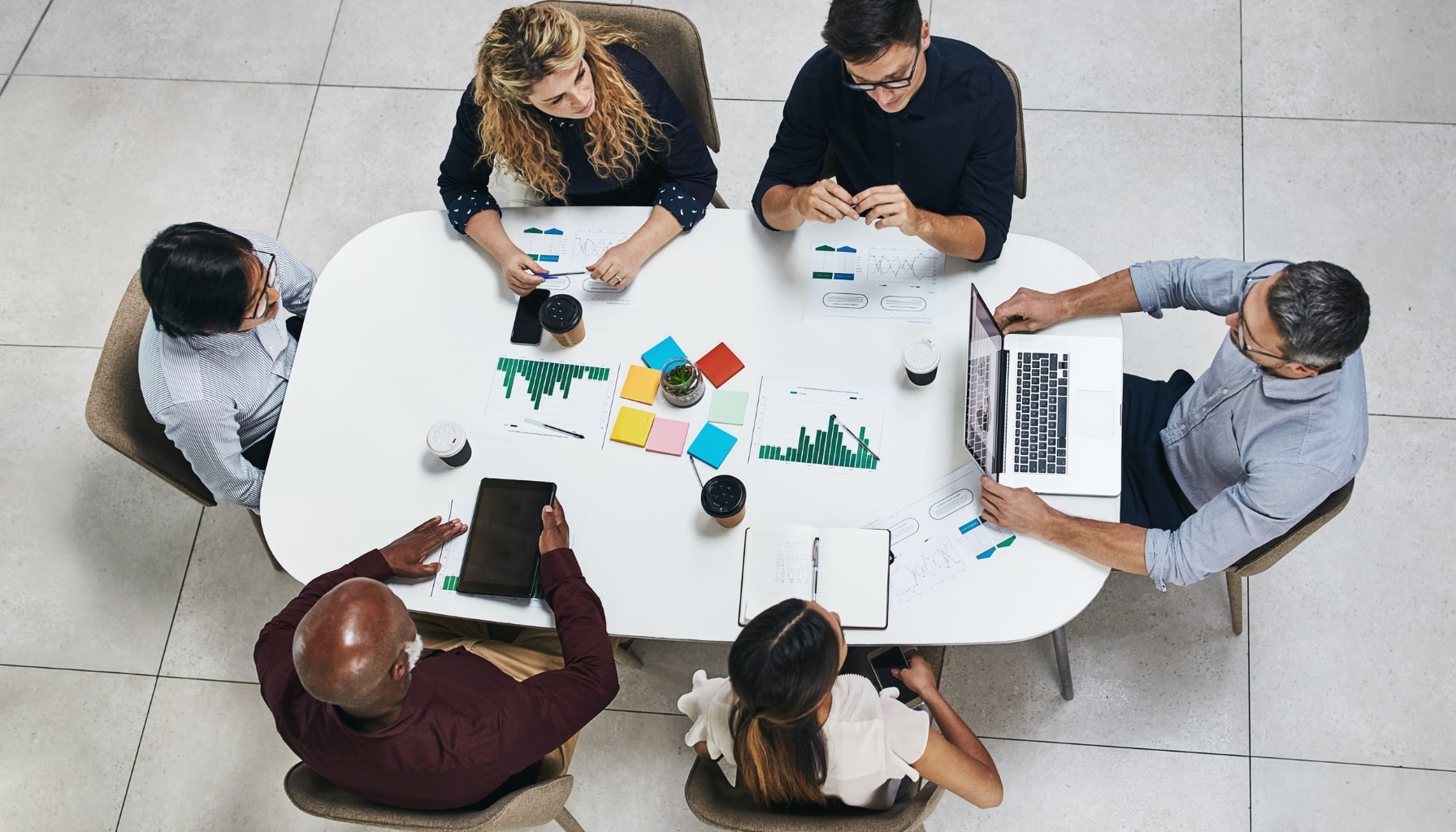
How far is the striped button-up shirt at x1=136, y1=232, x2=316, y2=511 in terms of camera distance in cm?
200

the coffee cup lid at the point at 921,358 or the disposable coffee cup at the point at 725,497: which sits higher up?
the coffee cup lid at the point at 921,358

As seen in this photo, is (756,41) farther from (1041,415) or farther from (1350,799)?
(1350,799)

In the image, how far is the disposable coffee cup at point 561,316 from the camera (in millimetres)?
2002

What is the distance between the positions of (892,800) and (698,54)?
1.66m

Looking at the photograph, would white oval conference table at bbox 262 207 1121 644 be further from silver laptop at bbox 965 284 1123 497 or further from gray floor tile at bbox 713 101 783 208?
gray floor tile at bbox 713 101 783 208

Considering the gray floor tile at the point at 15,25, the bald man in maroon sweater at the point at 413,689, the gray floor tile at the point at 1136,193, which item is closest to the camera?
the bald man in maroon sweater at the point at 413,689

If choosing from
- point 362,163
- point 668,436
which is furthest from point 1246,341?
point 362,163

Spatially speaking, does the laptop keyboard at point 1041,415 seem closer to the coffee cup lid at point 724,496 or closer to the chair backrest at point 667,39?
the coffee cup lid at point 724,496

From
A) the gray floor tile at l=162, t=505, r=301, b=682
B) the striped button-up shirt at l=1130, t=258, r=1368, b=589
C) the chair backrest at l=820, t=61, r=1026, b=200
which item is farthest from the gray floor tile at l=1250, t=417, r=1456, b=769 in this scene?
the gray floor tile at l=162, t=505, r=301, b=682

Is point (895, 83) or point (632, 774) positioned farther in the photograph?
point (632, 774)

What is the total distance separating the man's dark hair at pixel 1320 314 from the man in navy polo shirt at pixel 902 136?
563 millimetres

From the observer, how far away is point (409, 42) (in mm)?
→ 3473

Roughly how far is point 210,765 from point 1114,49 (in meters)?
3.40

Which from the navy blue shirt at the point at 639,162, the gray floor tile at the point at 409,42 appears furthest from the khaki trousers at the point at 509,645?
the gray floor tile at the point at 409,42
